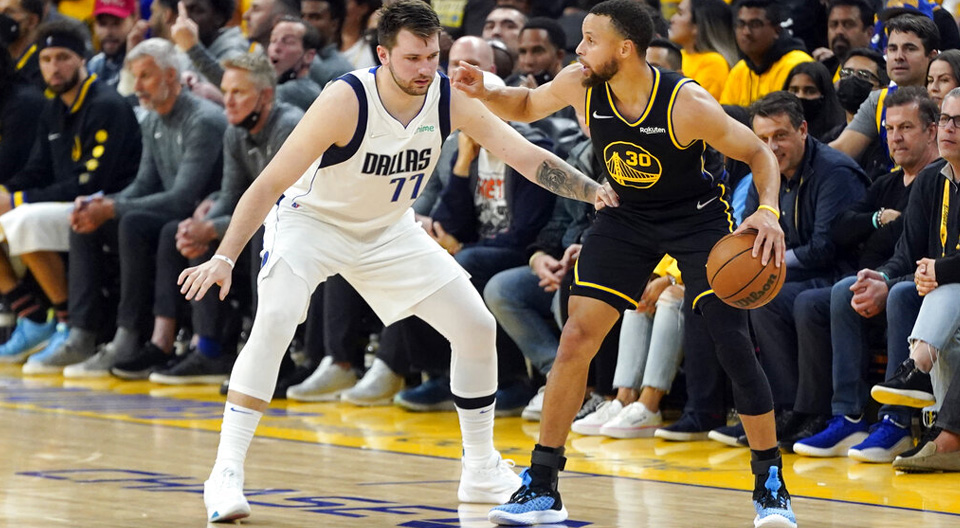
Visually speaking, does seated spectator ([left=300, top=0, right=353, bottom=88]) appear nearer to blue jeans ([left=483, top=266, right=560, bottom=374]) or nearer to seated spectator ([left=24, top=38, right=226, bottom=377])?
seated spectator ([left=24, top=38, right=226, bottom=377])

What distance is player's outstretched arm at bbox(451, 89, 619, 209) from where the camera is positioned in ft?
18.3

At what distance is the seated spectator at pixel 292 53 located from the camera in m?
10.6

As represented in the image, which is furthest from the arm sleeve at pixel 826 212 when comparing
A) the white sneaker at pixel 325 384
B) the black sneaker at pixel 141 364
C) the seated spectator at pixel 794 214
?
the black sneaker at pixel 141 364

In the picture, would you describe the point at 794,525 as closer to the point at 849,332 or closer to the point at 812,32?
the point at 849,332

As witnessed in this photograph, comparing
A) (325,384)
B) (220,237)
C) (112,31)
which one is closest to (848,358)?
(325,384)

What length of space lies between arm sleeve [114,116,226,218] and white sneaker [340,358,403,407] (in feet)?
7.14

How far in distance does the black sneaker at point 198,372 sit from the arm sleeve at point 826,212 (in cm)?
444

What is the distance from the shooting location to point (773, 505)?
495cm

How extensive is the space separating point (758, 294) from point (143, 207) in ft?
21.2

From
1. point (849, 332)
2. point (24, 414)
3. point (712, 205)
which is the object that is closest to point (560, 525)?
point (712, 205)

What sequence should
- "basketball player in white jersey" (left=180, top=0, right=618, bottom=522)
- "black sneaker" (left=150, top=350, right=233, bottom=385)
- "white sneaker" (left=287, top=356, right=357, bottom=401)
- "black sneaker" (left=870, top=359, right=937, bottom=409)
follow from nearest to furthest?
"basketball player in white jersey" (left=180, top=0, right=618, bottom=522) < "black sneaker" (left=870, top=359, right=937, bottom=409) < "white sneaker" (left=287, top=356, right=357, bottom=401) < "black sneaker" (left=150, top=350, right=233, bottom=385)

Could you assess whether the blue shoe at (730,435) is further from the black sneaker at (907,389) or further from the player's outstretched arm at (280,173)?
the player's outstretched arm at (280,173)

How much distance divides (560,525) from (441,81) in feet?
5.86

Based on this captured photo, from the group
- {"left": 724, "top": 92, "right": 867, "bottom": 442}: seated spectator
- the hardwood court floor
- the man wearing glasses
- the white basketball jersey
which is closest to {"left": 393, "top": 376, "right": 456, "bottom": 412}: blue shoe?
the hardwood court floor
